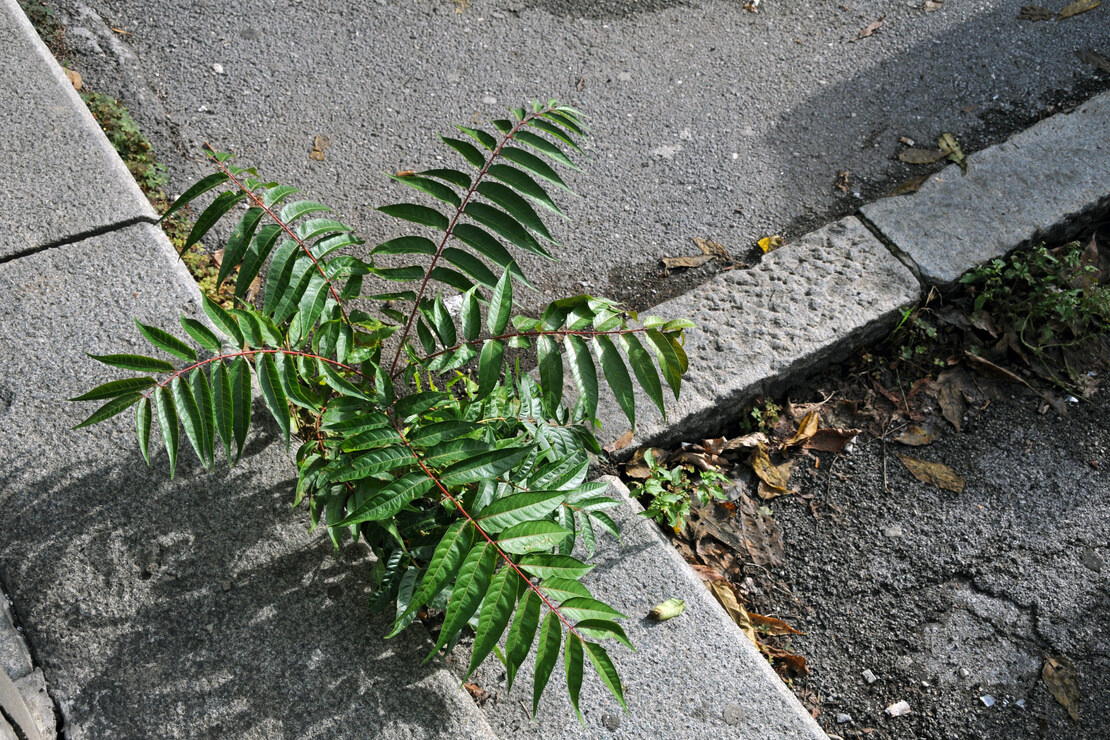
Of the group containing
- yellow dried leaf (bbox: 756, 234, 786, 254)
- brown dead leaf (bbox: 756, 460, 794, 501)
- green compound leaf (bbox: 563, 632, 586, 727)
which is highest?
yellow dried leaf (bbox: 756, 234, 786, 254)

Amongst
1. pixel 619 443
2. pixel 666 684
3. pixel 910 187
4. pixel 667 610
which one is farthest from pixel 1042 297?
pixel 666 684

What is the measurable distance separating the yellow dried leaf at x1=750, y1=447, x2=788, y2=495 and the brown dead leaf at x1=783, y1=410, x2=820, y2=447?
10 centimetres

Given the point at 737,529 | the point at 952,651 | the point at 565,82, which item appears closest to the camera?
the point at 952,651

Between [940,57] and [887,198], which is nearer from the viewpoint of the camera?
[887,198]

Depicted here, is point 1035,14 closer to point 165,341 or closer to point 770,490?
point 770,490

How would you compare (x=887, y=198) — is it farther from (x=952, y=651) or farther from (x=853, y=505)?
(x=952, y=651)

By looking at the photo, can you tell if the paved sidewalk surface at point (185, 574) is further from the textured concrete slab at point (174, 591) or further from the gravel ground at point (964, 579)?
the gravel ground at point (964, 579)

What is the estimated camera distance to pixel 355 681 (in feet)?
6.91

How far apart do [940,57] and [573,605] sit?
4.01 meters

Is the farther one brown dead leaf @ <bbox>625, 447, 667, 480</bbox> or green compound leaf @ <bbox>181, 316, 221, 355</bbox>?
brown dead leaf @ <bbox>625, 447, 667, 480</bbox>

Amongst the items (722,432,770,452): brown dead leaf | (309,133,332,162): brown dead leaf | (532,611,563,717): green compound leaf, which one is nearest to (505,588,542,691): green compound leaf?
(532,611,563,717): green compound leaf

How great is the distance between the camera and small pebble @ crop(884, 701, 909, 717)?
2.57 meters

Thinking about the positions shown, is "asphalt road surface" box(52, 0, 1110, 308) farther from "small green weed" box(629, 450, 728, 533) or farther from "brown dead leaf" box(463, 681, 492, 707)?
"brown dead leaf" box(463, 681, 492, 707)

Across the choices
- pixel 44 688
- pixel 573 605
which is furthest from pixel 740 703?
pixel 44 688
